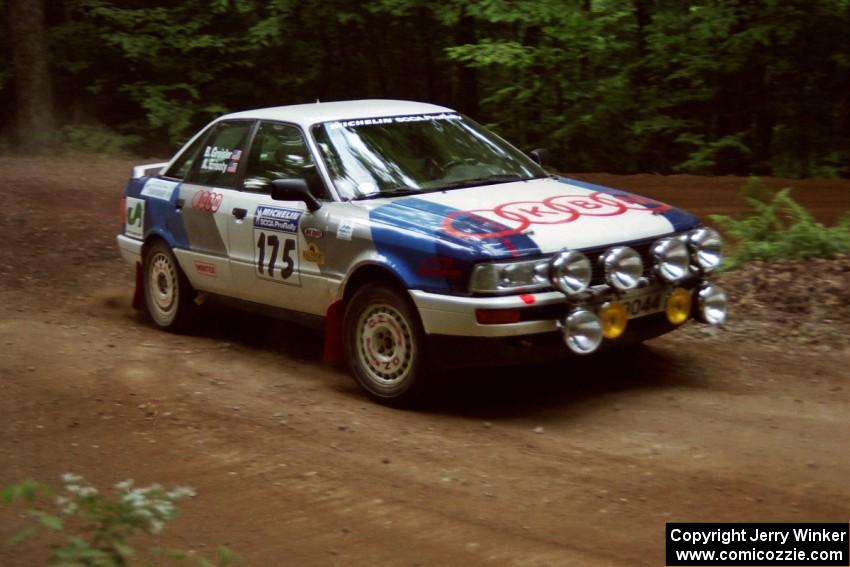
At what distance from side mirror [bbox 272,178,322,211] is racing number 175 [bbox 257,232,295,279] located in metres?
0.35

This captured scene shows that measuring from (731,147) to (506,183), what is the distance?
1013 cm

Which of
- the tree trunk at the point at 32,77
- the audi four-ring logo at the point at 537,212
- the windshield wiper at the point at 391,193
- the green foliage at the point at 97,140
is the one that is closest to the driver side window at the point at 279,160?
the windshield wiper at the point at 391,193

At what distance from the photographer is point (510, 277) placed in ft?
21.9

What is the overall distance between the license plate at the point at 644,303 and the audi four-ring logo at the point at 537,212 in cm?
54

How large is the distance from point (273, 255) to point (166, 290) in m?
1.75

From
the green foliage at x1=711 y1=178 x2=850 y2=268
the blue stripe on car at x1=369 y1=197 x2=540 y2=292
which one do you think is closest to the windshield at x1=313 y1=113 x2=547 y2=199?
the blue stripe on car at x1=369 y1=197 x2=540 y2=292

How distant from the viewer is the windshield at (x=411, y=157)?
25.4ft

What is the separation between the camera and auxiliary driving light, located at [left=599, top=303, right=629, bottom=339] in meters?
6.83

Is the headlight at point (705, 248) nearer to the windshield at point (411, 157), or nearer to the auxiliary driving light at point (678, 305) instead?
the auxiliary driving light at point (678, 305)

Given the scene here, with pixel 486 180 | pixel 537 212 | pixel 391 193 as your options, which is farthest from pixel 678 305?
pixel 391 193

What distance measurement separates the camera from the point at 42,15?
20.1 metres

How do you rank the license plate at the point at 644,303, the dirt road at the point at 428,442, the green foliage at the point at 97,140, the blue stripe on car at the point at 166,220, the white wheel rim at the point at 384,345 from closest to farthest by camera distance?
the dirt road at the point at 428,442, the license plate at the point at 644,303, the white wheel rim at the point at 384,345, the blue stripe on car at the point at 166,220, the green foliage at the point at 97,140

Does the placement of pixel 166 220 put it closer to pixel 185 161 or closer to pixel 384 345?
pixel 185 161

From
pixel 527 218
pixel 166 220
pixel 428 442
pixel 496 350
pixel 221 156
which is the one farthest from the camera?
pixel 166 220
